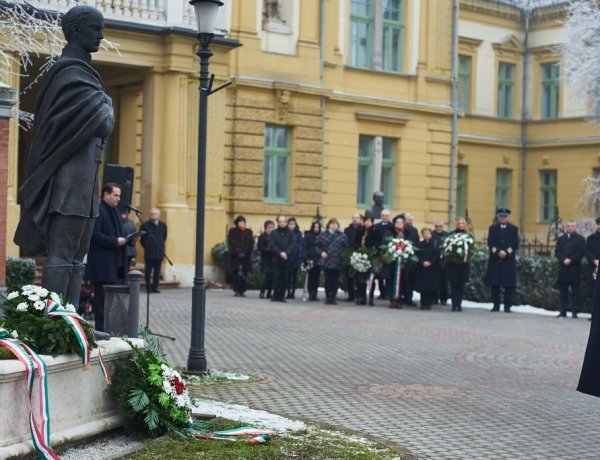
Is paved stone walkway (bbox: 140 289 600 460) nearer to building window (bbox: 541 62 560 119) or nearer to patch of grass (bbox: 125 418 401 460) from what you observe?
patch of grass (bbox: 125 418 401 460)

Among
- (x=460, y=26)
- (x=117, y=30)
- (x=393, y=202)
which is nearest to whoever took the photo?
(x=117, y=30)

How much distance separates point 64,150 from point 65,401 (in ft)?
5.81

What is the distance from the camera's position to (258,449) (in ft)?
27.1

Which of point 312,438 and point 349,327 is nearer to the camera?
point 312,438

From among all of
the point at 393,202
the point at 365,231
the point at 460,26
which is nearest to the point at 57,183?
the point at 365,231

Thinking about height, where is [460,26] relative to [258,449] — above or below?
above

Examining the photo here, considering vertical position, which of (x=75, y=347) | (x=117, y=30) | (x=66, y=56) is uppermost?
(x=117, y=30)

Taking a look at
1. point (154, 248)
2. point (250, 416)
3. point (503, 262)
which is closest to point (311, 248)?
point (154, 248)

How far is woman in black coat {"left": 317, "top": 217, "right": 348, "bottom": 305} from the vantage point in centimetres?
2450

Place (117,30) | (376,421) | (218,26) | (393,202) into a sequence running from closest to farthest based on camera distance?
(376,421)
(117,30)
(218,26)
(393,202)

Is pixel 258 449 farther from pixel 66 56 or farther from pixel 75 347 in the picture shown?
pixel 66 56

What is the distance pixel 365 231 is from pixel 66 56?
16980 mm

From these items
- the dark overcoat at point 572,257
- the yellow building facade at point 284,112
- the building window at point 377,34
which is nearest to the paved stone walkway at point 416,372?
the dark overcoat at point 572,257

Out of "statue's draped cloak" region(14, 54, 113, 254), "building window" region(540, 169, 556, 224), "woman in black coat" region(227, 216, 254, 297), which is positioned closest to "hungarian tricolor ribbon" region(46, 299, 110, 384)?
"statue's draped cloak" region(14, 54, 113, 254)
